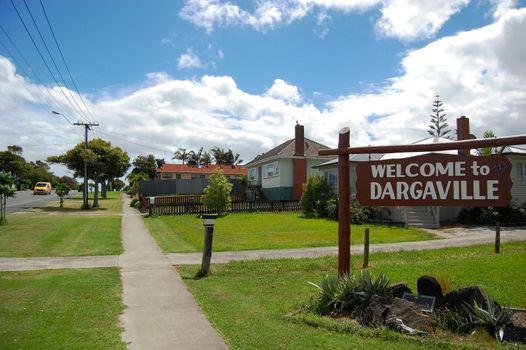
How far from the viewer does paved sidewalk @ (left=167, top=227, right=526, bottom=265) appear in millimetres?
12781

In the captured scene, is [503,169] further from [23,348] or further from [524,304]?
[23,348]

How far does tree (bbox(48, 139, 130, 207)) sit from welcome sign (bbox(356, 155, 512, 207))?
33854 mm

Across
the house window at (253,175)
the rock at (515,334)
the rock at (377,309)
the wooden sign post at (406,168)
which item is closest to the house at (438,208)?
the wooden sign post at (406,168)

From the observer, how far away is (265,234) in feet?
65.0

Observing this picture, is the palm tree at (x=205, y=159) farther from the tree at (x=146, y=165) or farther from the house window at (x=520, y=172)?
the house window at (x=520, y=172)

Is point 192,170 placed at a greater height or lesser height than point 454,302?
greater

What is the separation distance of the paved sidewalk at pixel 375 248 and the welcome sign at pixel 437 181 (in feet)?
20.2

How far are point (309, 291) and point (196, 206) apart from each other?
78.0 ft

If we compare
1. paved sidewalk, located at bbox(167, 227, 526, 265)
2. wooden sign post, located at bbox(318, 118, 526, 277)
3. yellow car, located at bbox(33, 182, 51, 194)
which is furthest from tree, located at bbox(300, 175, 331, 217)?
yellow car, located at bbox(33, 182, 51, 194)

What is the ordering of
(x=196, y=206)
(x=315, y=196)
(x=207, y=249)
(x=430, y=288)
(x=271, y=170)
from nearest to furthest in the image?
(x=430, y=288) → (x=207, y=249) → (x=315, y=196) → (x=196, y=206) → (x=271, y=170)

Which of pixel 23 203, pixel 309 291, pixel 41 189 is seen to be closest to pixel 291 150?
pixel 23 203

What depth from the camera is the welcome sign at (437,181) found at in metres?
6.17

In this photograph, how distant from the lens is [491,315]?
554 cm

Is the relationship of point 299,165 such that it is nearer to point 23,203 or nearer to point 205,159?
point 23,203
